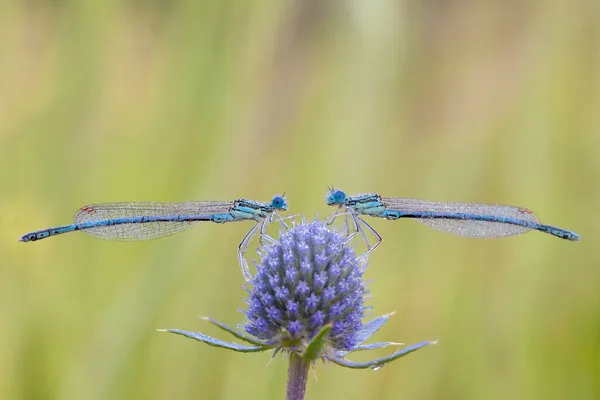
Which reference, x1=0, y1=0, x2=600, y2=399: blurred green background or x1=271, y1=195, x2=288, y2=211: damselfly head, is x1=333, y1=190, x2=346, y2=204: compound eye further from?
x1=0, y1=0, x2=600, y2=399: blurred green background

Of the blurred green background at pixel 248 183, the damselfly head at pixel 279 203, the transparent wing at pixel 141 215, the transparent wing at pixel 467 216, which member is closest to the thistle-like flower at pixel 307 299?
the damselfly head at pixel 279 203

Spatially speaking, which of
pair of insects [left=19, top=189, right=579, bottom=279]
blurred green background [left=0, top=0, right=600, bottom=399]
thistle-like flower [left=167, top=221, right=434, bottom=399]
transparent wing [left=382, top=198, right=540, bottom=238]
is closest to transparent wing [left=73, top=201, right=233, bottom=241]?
pair of insects [left=19, top=189, right=579, bottom=279]

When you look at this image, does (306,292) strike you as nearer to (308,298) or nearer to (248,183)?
(308,298)

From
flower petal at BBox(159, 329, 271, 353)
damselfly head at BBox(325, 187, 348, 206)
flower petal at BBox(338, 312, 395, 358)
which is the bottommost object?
flower petal at BBox(159, 329, 271, 353)

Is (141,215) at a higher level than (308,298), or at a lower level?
higher

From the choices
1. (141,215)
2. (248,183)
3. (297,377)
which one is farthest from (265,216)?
(248,183)

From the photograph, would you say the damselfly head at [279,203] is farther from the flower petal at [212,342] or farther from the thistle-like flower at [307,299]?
the flower petal at [212,342]
